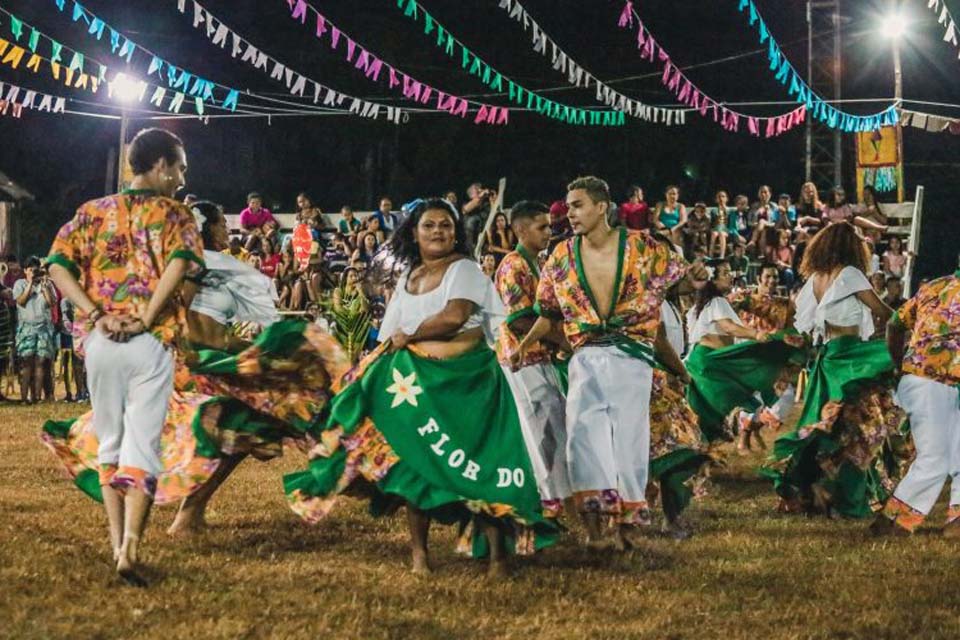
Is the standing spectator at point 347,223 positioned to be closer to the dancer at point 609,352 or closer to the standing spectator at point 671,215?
the standing spectator at point 671,215

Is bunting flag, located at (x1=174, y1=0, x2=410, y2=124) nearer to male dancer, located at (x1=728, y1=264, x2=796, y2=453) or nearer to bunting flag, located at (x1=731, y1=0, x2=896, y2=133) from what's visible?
bunting flag, located at (x1=731, y1=0, x2=896, y2=133)

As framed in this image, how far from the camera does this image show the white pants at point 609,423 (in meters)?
7.13

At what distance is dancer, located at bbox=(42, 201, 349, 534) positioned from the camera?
23.5 feet

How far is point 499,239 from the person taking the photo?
1720 cm

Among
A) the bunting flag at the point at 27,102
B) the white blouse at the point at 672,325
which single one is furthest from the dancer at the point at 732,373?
the bunting flag at the point at 27,102

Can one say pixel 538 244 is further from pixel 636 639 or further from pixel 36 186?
pixel 36 186

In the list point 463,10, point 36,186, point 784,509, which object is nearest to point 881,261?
point 784,509

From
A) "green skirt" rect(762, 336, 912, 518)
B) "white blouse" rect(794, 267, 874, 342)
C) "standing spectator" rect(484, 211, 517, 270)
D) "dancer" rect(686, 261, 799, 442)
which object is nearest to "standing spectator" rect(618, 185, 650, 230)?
"standing spectator" rect(484, 211, 517, 270)

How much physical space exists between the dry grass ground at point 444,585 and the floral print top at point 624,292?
1.21m

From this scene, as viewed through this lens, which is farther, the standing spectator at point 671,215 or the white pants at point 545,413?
the standing spectator at point 671,215

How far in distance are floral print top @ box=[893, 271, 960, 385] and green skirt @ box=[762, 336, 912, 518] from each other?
0.57m

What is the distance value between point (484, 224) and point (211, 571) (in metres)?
13.1

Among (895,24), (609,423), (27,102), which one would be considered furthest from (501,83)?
(609,423)

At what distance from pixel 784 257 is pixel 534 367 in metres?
13.6
